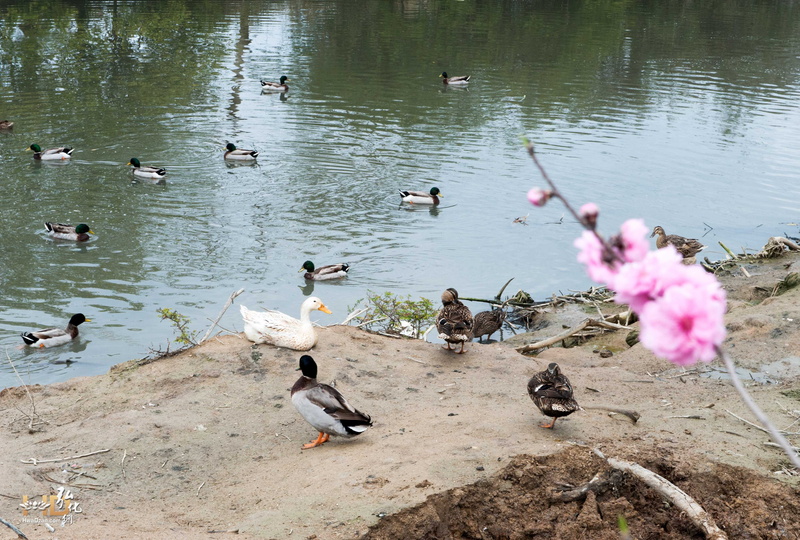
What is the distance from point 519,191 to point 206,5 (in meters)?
31.8

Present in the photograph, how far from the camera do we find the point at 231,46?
34750 mm

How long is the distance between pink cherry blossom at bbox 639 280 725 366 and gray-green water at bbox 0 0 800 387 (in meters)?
10.2

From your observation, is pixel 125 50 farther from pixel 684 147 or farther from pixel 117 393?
pixel 117 393

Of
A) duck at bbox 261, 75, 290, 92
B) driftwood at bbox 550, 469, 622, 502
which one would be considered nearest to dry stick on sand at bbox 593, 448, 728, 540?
driftwood at bbox 550, 469, 622, 502

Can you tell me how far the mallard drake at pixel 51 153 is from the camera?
65.2 feet

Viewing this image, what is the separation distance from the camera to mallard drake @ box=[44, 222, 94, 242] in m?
15.4

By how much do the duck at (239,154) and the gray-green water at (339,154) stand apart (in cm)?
44

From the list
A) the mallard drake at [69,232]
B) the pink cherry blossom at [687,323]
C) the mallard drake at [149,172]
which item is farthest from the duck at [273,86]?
the pink cherry blossom at [687,323]

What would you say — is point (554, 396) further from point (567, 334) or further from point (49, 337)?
point (49, 337)

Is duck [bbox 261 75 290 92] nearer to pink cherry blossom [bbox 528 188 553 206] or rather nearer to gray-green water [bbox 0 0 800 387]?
gray-green water [bbox 0 0 800 387]

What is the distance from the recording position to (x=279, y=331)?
9.16 m

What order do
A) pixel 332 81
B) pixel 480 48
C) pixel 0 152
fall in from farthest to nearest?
pixel 480 48, pixel 332 81, pixel 0 152

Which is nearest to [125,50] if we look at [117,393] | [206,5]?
[206,5]

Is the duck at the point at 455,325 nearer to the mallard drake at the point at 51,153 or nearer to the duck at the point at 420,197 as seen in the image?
the duck at the point at 420,197
